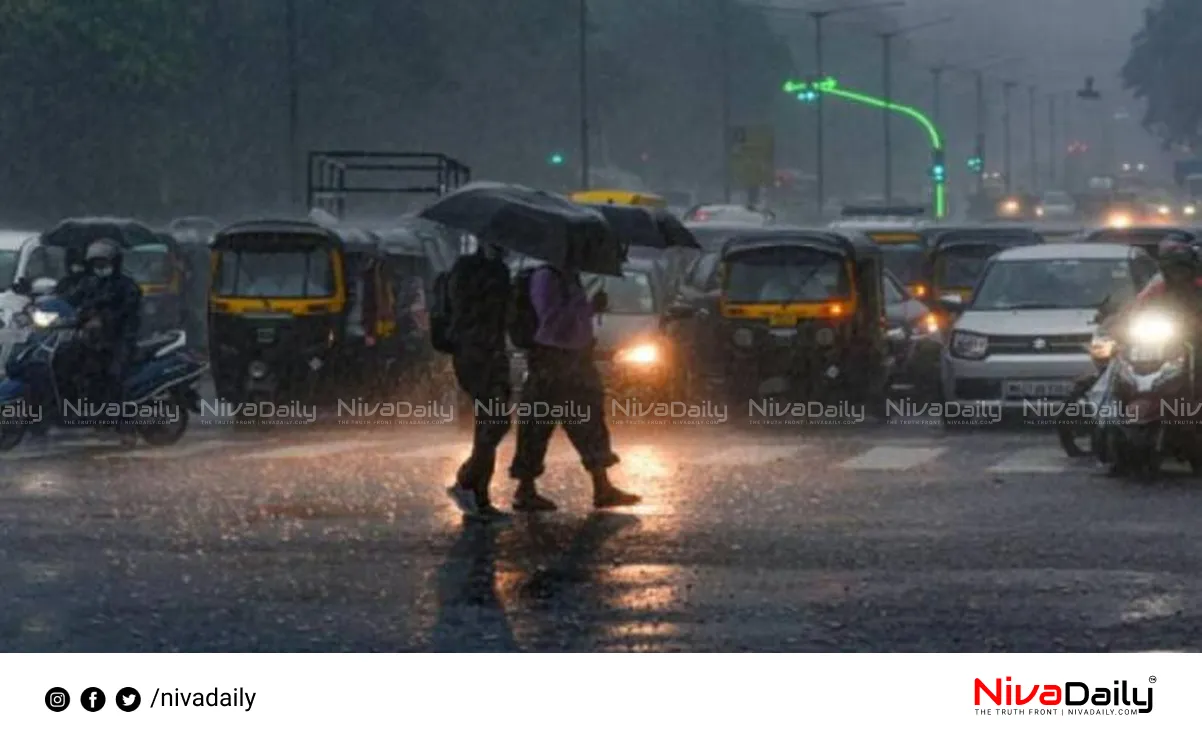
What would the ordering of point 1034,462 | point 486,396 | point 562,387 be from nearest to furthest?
point 486,396 → point 562,387 → point 1034,462

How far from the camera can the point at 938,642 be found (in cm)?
1167

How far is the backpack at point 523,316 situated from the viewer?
17391mm

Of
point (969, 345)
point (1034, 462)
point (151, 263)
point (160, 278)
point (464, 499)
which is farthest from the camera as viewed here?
point (151, 263)

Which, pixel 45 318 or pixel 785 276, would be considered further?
pixel 785 276

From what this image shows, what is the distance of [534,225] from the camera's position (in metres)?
17.3

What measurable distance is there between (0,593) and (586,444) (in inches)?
202

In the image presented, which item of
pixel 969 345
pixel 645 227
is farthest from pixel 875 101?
pixel 645 227

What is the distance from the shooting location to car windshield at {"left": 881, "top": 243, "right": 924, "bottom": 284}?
37812 millimetres

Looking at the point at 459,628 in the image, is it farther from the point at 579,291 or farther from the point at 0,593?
the point at 579,291

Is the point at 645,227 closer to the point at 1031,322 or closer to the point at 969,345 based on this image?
the point at 969,345

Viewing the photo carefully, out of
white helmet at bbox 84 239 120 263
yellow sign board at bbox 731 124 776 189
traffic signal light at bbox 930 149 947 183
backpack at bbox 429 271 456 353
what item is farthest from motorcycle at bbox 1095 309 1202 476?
traffic signal light at bbox 930 149 947 183

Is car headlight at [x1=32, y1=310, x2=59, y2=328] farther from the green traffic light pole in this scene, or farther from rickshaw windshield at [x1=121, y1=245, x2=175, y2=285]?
the green traffic light pole

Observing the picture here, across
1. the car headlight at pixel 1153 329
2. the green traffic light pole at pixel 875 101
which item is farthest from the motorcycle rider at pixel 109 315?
the green traffic light pole at pixel 875 101

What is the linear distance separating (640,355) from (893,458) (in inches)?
258
